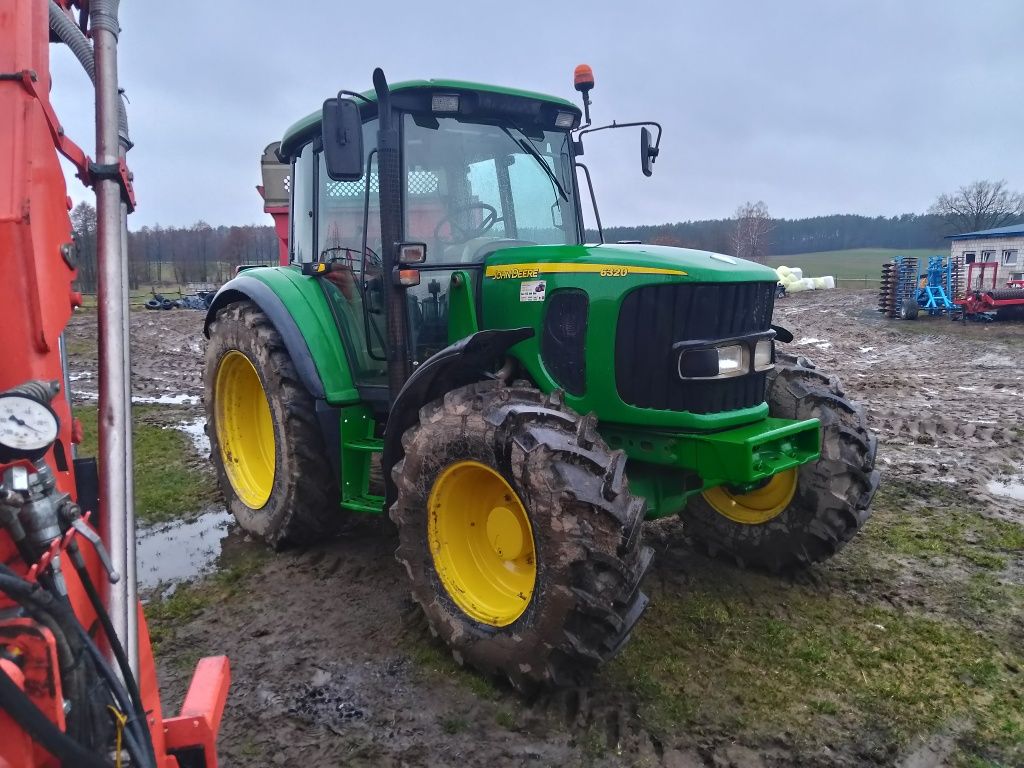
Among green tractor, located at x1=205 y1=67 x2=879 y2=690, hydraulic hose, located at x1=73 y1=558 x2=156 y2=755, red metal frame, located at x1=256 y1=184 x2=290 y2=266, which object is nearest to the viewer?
hydraulic hose, located at x1=73 y1=558 x2=156 y2=755

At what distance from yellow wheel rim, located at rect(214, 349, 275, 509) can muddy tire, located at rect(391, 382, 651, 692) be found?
2181 mm

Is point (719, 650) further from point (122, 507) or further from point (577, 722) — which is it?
point (122, 507)

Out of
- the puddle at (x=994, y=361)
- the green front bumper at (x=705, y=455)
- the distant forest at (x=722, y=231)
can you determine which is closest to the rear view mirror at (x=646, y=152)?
the green front bumper at (x=705, y=455)

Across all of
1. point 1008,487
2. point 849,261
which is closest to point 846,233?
point 849,261

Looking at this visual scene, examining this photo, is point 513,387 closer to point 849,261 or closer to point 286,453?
point 286,453

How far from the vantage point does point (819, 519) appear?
3.88 meters

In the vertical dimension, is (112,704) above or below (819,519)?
above

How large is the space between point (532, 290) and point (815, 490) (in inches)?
71.4

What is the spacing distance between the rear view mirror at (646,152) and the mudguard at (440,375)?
1.54m

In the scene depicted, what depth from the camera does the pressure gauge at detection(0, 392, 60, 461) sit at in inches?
59.3

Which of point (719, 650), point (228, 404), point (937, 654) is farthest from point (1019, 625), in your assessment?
point (228, 404)

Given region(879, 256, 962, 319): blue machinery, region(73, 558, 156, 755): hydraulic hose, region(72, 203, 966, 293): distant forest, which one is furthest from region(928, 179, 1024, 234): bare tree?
region(73, 558, 156, 755): hydraulic hose

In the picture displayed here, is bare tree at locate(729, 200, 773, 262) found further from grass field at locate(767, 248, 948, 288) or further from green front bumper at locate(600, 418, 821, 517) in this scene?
green front bumper at locate(600, 418, 821, 517)

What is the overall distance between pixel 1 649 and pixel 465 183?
3039mm
